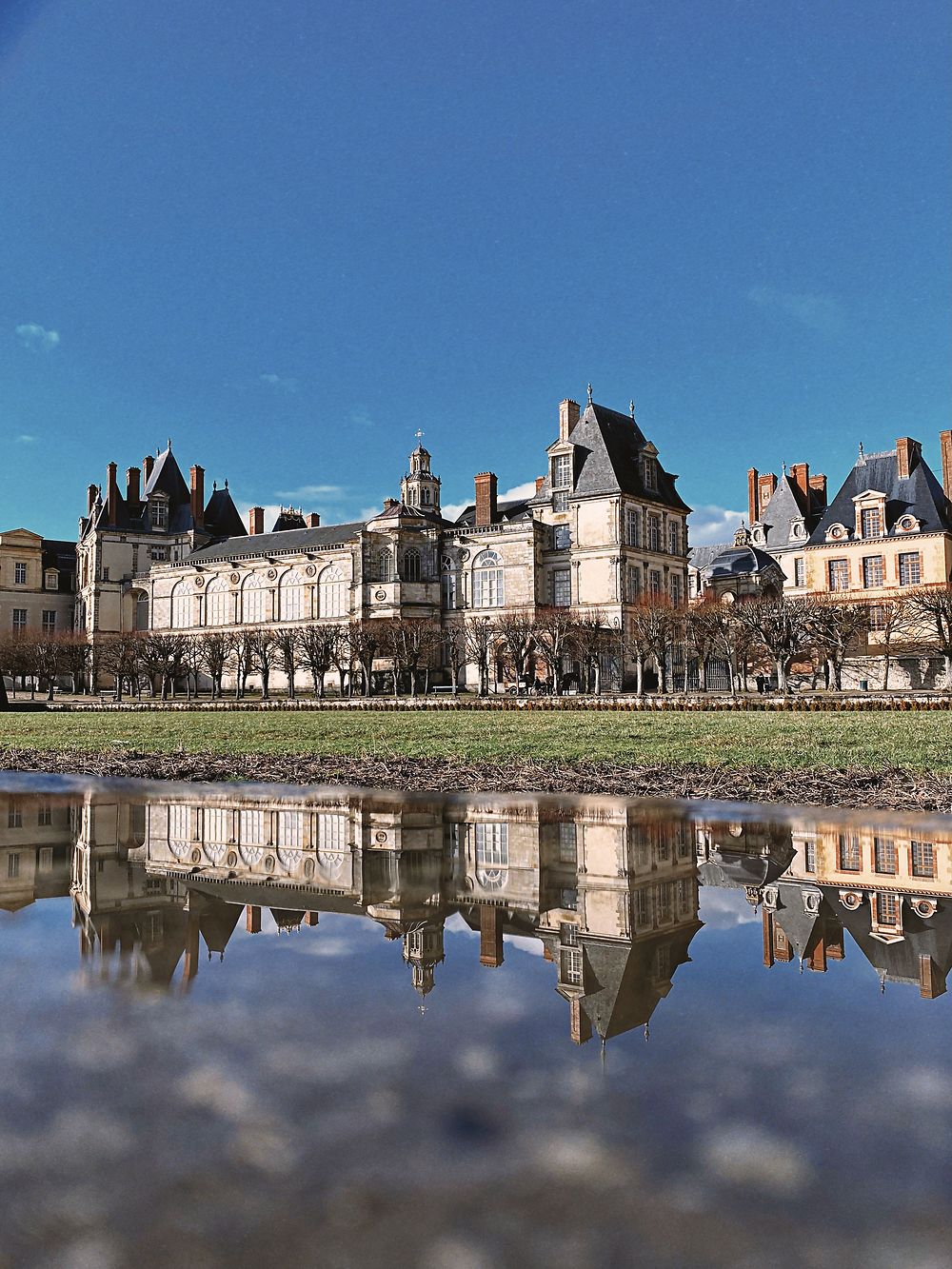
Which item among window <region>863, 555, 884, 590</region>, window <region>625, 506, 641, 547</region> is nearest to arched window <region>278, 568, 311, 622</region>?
window <region>625, 506, 641, 547</region>

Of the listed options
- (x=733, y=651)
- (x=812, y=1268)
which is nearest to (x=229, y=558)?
(x=733, y=651)

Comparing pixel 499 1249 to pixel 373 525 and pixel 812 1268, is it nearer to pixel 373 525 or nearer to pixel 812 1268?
pixel 812 1268

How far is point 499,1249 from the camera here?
2.24 meters

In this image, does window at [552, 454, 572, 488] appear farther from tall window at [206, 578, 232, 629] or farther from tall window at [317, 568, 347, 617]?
tall window at [206, 578, 232, 629]

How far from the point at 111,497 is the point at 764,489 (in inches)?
1896

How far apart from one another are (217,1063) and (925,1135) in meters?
2.36

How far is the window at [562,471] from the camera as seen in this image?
172ft

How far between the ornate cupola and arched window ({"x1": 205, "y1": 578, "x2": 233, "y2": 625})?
1458 centimetres

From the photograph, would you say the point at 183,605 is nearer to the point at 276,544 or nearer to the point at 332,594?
the point at 276,544

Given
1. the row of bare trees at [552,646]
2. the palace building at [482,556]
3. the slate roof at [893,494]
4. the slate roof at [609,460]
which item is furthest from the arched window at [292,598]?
the slate roof at [893,494]

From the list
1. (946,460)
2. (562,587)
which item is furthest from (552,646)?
(946,460)

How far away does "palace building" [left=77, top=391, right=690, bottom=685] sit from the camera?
1997 inches

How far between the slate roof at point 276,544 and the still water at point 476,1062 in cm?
5245

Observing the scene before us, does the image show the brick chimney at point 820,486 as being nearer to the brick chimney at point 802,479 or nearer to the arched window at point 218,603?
the brick chimney at point 802,479
